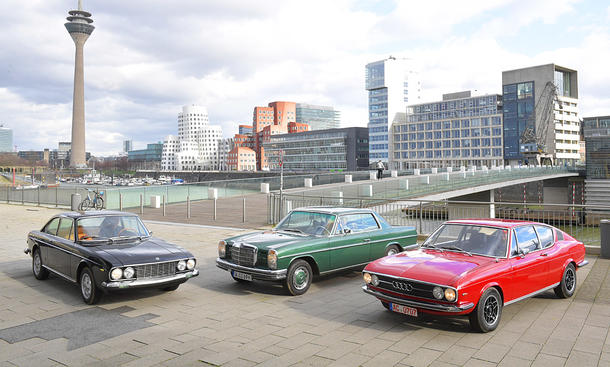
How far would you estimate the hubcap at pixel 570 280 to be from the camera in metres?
7.62

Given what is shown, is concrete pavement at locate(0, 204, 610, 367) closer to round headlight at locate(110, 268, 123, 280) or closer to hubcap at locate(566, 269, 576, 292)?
hubcap at locate(566, 269, 576, 292)

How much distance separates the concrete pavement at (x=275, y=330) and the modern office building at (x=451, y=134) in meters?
109

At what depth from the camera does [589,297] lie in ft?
25.0

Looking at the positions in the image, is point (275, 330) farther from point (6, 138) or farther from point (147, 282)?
point (6, 138)

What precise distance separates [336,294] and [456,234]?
7.90 feet

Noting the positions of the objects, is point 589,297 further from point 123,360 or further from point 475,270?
point 123,360

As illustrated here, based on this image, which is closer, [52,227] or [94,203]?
[52,227]

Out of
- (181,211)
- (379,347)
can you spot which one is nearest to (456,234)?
(379,347)

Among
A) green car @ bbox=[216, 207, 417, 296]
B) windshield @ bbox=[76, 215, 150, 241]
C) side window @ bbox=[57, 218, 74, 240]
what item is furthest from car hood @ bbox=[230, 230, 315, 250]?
side window @ bbox=[57, 218, 74, 240]

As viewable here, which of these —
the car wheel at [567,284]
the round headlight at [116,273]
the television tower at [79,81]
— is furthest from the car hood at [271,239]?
the television tower at [79,81]

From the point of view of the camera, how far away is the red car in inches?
226

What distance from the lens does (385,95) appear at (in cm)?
13925

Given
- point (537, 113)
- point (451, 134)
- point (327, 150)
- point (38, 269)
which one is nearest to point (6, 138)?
point (327, 150)

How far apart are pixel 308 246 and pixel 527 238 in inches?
142
